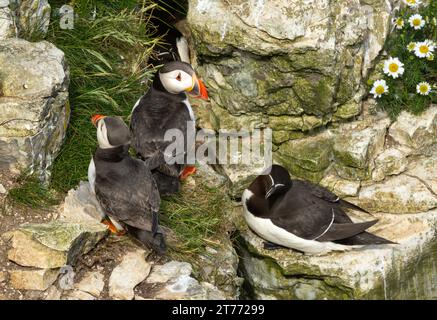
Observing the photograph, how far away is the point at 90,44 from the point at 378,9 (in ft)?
7.89

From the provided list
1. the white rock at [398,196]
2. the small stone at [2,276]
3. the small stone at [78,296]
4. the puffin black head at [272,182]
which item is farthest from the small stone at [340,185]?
the small stone at [2,276]

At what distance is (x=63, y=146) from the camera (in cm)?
669

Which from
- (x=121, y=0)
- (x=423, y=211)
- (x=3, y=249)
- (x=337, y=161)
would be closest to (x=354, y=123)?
(x=337, y=161)

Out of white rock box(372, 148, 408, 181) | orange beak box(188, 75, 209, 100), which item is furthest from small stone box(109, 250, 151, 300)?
white rock box(372, 148, 408, 181)

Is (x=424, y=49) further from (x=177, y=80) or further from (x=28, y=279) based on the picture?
(x=28, y=279)

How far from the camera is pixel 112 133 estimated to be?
6.00 m

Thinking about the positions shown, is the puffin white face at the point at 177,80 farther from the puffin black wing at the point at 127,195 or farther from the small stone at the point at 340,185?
the small stone at the point at 340,185

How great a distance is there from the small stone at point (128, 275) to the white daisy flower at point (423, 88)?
109 inches

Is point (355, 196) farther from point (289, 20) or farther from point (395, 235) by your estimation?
point (289, 20)

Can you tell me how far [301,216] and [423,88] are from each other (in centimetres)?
164

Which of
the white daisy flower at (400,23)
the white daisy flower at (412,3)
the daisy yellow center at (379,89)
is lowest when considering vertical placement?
the daisy yellow center at (379,89)

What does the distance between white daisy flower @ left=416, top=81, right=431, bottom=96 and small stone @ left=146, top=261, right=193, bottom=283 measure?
2.58 meters

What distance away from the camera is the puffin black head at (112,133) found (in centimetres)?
601

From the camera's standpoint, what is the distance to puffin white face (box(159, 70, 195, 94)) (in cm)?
695
